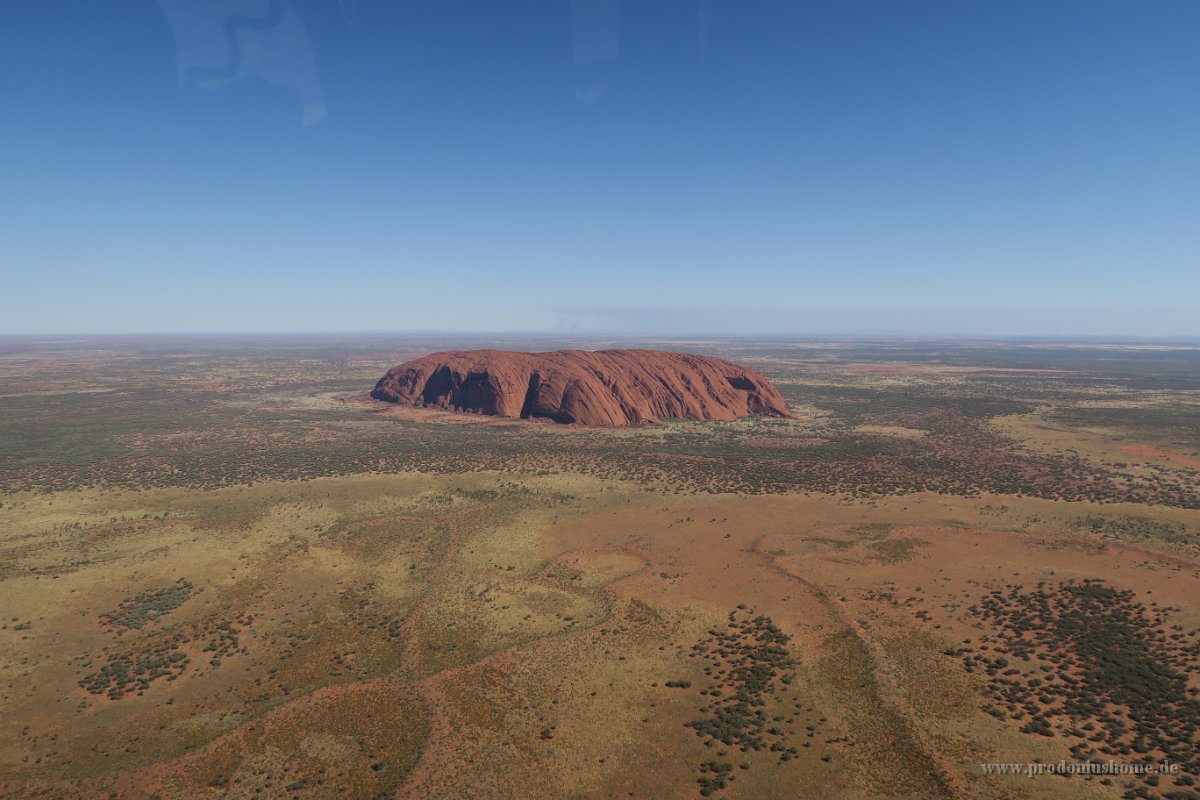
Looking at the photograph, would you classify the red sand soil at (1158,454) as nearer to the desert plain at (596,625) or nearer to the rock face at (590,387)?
the desert plain at (596,625)

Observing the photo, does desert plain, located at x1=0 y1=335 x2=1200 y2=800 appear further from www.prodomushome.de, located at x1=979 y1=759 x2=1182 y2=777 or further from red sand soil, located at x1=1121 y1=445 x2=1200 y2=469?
red sand soil, located at x1=1121 y1=445 x2=1200 y2=469

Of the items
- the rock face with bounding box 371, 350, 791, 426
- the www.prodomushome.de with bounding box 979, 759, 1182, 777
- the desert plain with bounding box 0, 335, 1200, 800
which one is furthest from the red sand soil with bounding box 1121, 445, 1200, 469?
the www.prodomushome.de with bounding box 979, 759, 1182, 777

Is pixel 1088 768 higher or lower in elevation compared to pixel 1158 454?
lower

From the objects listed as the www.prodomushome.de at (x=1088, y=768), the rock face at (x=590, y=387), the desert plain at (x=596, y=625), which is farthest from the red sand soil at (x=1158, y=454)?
the www.prodomushome.de at (x=1088, y=768)

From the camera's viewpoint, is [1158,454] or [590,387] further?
[590,387]

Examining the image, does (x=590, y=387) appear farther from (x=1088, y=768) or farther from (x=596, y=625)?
(x=1088, y=768)

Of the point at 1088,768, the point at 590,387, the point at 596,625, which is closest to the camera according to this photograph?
the point at 1088,768

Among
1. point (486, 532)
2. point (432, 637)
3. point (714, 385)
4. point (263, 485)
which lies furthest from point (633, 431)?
point (432, 637)

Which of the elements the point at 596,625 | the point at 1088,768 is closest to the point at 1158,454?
the point at 1088,768

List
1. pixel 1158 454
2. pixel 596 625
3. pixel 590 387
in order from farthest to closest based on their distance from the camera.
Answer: pixel 590 387, pixel 1158 454, pixel 596 625
